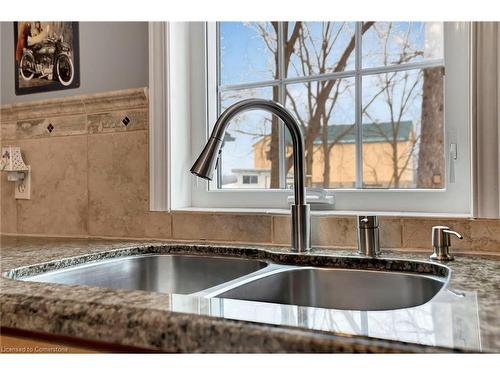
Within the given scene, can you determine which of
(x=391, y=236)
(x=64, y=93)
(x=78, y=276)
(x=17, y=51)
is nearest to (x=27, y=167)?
(x=64, y=93)

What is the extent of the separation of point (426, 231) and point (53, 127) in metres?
1.24

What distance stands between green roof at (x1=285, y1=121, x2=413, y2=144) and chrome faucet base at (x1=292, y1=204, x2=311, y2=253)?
32 cm

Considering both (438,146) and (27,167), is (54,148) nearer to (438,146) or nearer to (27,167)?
(27,167)

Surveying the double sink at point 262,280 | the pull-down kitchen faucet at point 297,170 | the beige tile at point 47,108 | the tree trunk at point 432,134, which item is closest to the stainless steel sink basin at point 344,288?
the double sink at point 262,280

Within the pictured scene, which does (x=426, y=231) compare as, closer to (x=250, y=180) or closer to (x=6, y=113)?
(x=250, y=180)

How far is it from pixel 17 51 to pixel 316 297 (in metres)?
1.43

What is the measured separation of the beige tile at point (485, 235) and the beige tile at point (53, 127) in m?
1.19

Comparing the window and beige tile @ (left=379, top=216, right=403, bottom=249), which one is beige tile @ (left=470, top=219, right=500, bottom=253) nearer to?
beige tile @ (left=379, top=216, right=403, bottom=249)

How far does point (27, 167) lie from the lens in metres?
1.63

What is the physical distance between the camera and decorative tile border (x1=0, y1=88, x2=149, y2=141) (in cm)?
144

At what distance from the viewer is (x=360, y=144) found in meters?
1.31

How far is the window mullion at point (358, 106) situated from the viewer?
1.30 metres

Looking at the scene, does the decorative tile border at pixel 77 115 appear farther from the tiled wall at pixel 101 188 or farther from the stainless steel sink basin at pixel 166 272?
the stainless steel sink basin at pixel 166 272

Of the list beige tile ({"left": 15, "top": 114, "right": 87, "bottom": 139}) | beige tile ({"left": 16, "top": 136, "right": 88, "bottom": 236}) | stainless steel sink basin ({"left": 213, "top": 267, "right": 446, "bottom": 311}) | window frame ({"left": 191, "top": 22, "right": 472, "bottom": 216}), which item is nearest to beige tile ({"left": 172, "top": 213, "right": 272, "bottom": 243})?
window frame ({"left": 191, "top": 22, "right": 472, "bottom": 216})
